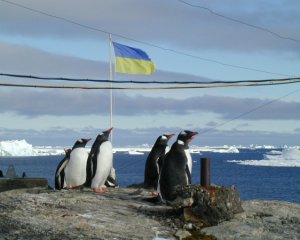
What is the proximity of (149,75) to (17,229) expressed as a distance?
10429mm

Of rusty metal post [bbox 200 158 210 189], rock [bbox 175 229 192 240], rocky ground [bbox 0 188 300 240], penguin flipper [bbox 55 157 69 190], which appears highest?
rusty metal post [bbox 200 158 210 189]

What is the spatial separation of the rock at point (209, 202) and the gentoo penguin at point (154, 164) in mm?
4188

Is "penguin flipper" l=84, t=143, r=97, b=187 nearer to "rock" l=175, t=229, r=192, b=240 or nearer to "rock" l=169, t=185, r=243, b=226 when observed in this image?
"rock" l=169, t=185, r=243, b=226

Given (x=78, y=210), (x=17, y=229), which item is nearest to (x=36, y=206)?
(x=78, y=210)

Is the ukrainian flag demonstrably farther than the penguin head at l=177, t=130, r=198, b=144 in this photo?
Yes

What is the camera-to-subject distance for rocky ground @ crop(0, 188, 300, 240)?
360 inches

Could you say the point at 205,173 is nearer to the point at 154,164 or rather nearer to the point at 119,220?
the point at 119,220

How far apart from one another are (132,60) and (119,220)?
9.40 m

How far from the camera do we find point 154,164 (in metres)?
15.0

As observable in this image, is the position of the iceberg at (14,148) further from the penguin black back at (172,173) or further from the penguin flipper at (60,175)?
the penguin black back at (172,173)

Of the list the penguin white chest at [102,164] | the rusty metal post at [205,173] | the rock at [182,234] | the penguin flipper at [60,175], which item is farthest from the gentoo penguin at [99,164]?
the rock at [182,234]

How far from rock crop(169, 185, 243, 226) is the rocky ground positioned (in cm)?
16

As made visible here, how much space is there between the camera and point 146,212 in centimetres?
1070

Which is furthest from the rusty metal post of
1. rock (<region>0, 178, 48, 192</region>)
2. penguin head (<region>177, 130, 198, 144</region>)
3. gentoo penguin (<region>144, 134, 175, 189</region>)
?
rock (<region>0, 178, 48, 192</region>)
